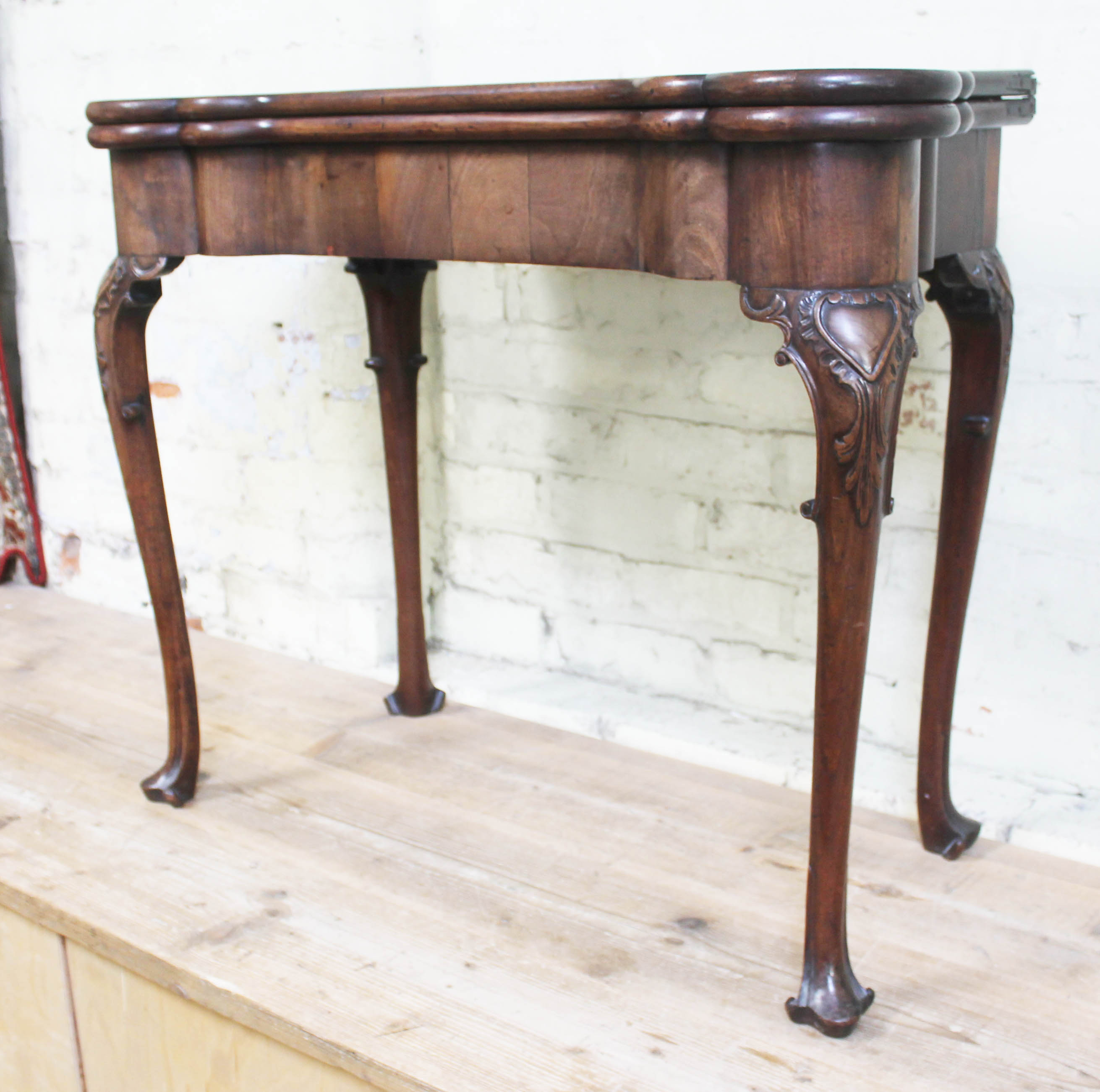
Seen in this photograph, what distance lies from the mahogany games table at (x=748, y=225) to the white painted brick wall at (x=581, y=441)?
0.16m

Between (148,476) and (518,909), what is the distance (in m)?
0.61

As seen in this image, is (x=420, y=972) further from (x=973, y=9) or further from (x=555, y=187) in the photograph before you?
(x=973, y=9)

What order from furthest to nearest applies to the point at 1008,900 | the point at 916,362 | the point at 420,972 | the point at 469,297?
the point at 469,297, the point at 916,362, the point at 1008,900, the point at 420,972

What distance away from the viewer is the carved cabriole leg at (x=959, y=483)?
1222mm

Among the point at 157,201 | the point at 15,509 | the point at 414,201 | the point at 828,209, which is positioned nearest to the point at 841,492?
the point at 828,209

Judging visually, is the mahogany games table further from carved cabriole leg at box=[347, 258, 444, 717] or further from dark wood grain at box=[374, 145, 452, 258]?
carved cabriole leg at box=[347, 258, 444, 717]

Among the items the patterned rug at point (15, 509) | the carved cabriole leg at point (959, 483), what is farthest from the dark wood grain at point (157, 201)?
the patterned rug at point (15, 509)

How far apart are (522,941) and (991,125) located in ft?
2.83

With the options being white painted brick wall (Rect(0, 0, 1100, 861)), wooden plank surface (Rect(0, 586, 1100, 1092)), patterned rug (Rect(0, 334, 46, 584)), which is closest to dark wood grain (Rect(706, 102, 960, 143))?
white painted brick wall (Rect(0, 0, 1100, 861))

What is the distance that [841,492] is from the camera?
98 cm

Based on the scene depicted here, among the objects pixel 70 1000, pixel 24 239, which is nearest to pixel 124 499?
pixel 24 239

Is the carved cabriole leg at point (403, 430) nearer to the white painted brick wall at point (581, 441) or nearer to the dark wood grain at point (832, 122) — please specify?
the white painted brick wall at point (581, 441)

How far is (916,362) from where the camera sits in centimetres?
146

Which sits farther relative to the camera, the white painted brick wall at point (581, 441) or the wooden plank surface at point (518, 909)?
the white painted brick wall at point (581, 441)
